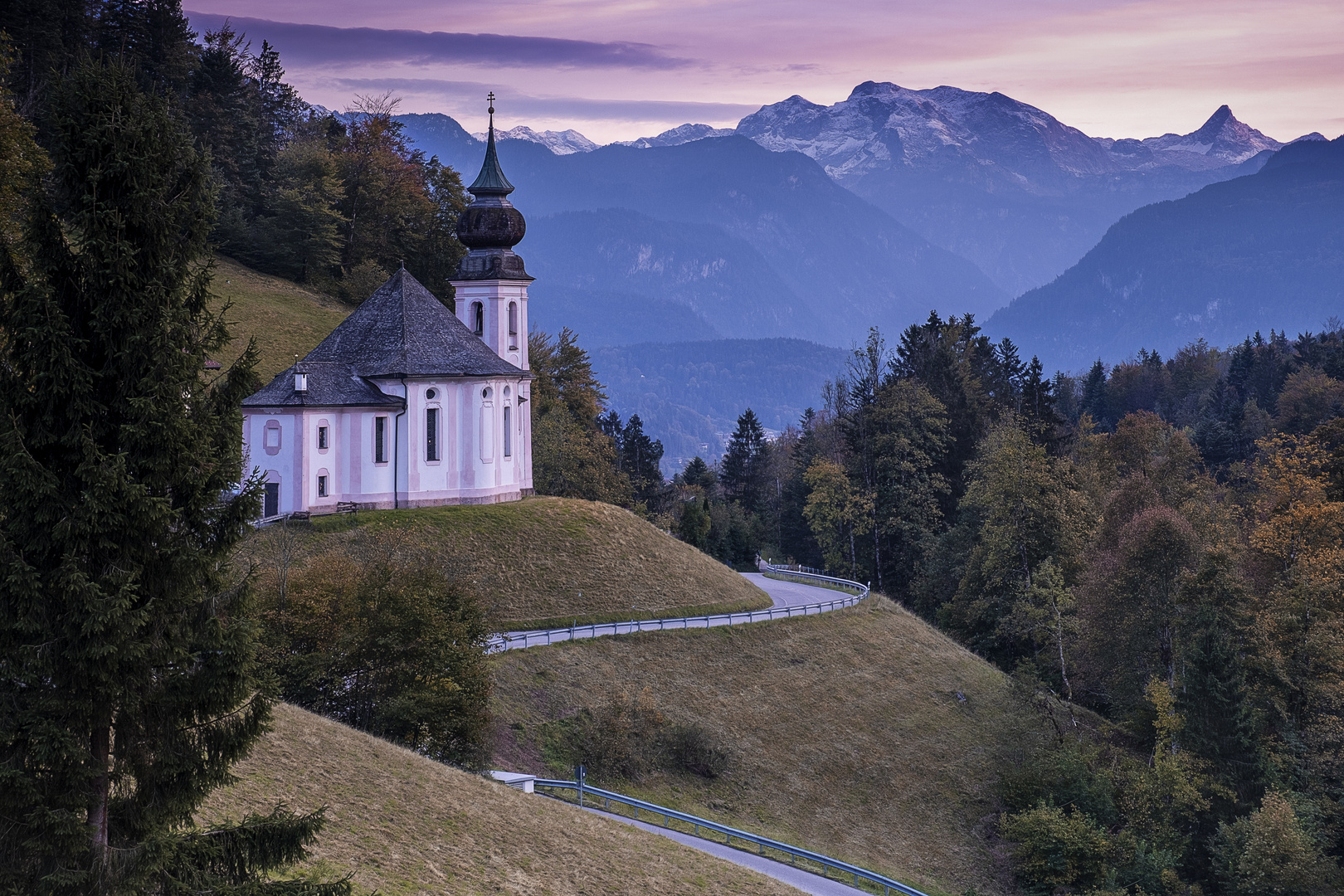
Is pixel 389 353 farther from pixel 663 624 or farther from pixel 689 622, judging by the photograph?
pixel 689 622

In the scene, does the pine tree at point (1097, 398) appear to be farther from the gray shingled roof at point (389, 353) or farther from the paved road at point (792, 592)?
the gray shingled roof at point (389, 353)

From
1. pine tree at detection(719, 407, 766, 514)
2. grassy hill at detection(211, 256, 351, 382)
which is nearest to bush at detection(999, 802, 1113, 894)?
grassy hill at detection(211, 256, 351, 382)

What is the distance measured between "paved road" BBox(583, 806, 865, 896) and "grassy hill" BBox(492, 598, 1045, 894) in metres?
4.79

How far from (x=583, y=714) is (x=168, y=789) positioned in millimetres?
28226

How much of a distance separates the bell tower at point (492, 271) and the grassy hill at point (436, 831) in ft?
108

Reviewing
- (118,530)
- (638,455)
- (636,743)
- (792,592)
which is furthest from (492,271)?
(638,455)

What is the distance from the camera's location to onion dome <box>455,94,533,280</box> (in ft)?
187

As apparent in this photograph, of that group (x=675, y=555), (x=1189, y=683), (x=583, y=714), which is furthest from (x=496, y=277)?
(x=1189, y=683)

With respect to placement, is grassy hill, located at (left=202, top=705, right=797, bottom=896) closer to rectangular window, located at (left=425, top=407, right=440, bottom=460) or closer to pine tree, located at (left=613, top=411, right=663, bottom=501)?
rectangular window, located at (left=425, top=407, right=440, bottom=460)

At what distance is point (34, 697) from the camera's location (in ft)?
36.0

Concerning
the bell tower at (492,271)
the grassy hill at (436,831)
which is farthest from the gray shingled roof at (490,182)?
the grassy hill at (436,831)

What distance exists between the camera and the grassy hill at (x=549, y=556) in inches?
1777

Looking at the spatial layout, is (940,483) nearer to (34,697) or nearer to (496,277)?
(496,277)

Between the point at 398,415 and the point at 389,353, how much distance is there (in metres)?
3.03
